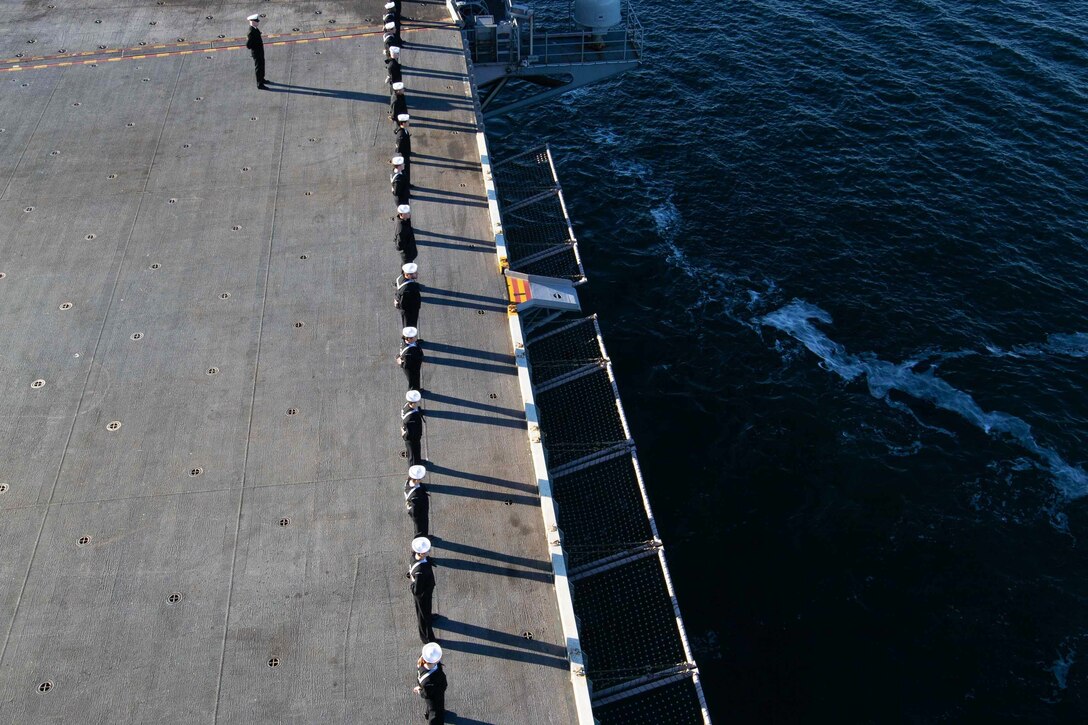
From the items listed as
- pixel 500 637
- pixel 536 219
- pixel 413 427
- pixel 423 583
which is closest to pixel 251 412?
pixel 413 427

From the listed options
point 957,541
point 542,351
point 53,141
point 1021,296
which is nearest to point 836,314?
point 1021,296

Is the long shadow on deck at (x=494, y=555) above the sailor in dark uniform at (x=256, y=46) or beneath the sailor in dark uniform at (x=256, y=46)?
beneath

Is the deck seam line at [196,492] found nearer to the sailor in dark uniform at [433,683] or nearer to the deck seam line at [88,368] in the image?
the deck seam line at [88,368]

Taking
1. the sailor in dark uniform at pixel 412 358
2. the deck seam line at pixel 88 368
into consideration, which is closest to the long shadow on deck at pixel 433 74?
the deck seam line at pixel 88 368

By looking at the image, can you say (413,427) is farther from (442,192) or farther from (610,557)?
(442,192)

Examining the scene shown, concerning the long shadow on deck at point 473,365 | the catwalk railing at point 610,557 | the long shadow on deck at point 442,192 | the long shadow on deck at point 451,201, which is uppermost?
the long shadow on deck at point 442,192

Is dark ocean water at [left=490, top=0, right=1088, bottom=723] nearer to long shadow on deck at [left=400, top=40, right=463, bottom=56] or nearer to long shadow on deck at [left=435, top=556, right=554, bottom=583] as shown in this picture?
long shadow on deck at [left=435, top=556, right=554, bottom=583]
